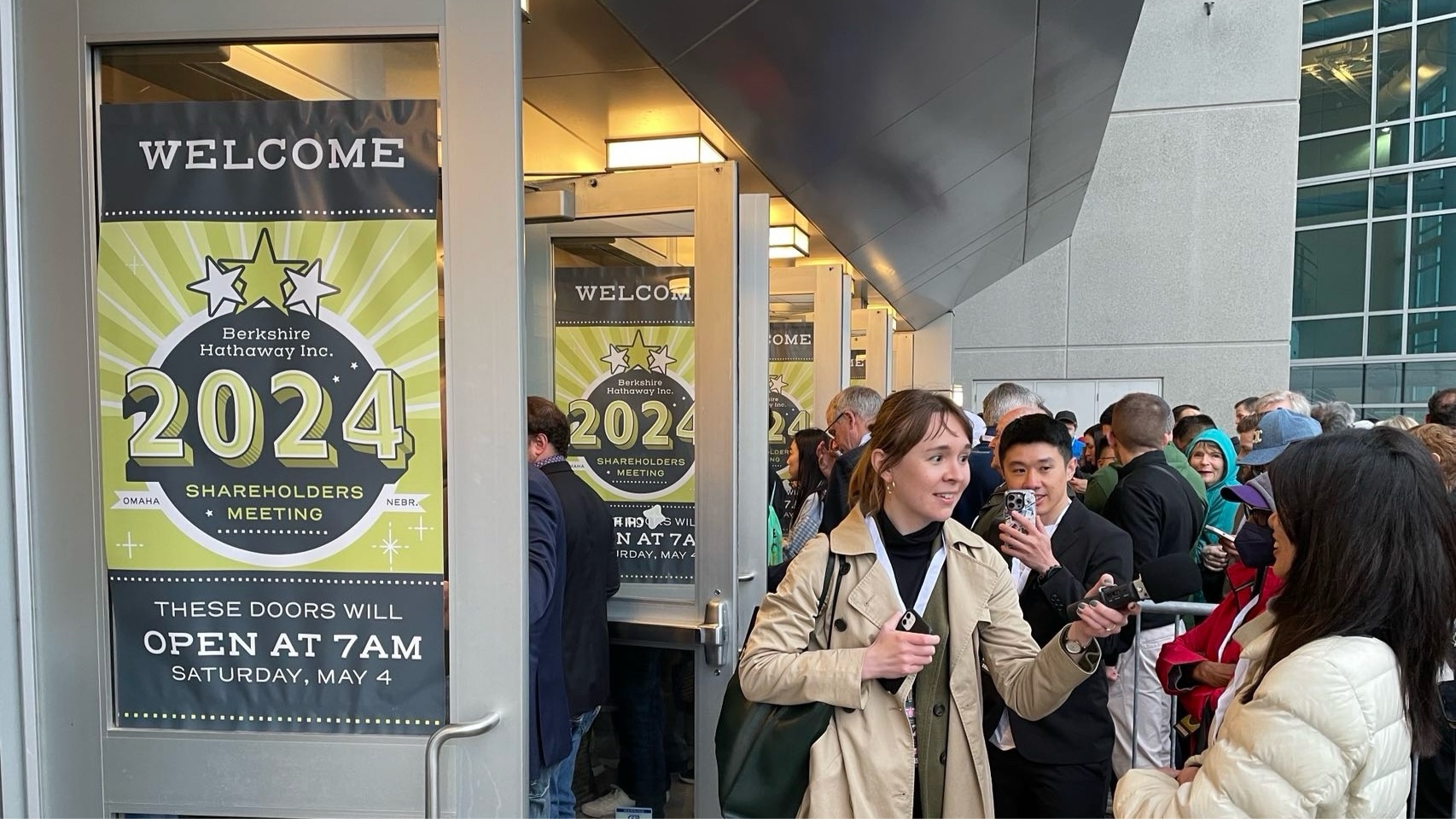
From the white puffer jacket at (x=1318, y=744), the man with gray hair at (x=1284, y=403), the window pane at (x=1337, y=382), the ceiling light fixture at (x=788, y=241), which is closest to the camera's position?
the white puffer jacket at (x=1318, y=744)

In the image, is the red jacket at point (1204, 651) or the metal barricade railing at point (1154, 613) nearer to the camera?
the red jacket at point (1204, 651)

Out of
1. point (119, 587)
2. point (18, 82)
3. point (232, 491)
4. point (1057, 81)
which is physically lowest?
point (119, 587)

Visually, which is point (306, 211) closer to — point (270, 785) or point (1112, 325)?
point (270, 785)

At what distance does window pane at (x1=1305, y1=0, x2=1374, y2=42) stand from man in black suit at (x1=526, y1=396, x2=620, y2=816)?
1893cm

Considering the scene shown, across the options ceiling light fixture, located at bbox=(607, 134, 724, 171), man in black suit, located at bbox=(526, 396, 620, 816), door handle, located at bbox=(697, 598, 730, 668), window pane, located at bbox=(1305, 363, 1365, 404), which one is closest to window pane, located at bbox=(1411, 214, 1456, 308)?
window pane, located at bbox=(1305, 363, 1365, 404)

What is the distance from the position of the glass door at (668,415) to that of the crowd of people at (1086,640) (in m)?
1.10

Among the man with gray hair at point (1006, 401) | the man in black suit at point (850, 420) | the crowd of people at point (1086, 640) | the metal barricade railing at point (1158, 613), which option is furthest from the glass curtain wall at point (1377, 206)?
the crowd of people at point (1086, 640)

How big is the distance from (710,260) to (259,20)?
196 centimetres

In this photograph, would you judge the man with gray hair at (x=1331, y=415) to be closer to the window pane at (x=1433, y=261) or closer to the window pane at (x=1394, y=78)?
the window pane at (x=1433, y=261)

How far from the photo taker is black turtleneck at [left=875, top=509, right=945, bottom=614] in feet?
6.81

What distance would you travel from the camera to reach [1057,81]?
4.54 m

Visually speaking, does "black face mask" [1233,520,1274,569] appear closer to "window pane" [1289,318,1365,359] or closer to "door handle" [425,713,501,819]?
"door handle" [425,713,501,819]

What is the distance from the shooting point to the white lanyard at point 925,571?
2.02 meters

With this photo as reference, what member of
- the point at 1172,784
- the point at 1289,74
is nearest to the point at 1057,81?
the point at 1172,784
